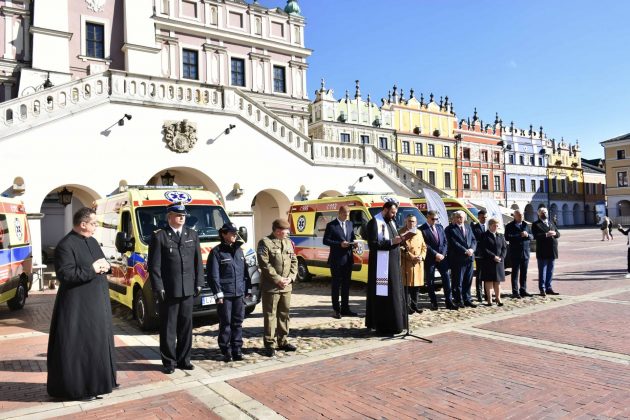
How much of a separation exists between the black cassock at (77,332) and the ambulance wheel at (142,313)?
10.7 feet

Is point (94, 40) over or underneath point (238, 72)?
over

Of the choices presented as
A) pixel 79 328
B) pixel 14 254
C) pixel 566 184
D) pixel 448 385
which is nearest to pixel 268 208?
pixel 14 254

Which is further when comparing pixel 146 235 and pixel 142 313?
pixel 146 235

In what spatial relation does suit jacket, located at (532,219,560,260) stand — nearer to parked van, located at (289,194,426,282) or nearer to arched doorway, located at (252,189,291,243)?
parked van, located at (289,194,426,282)

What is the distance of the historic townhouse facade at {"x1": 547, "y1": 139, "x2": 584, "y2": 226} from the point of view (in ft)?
223

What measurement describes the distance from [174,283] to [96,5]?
2245 centimetres

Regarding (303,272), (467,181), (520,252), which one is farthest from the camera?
(467,181)

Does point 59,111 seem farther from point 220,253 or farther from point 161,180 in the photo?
point 220,253

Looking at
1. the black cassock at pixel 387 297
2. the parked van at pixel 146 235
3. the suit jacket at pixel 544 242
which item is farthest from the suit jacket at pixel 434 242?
the parked van at pixel 146 235

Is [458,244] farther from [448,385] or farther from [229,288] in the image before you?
[229,288]

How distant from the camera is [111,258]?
10336mm

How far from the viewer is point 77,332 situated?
5.02 m

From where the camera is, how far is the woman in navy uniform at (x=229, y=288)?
6.56 meters

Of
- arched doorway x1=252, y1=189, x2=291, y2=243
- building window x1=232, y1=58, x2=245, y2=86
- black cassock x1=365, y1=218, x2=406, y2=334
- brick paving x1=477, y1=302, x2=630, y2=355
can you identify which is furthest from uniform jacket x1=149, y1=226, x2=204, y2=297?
building window x1=232, y1=58, x2=245, y2=86
